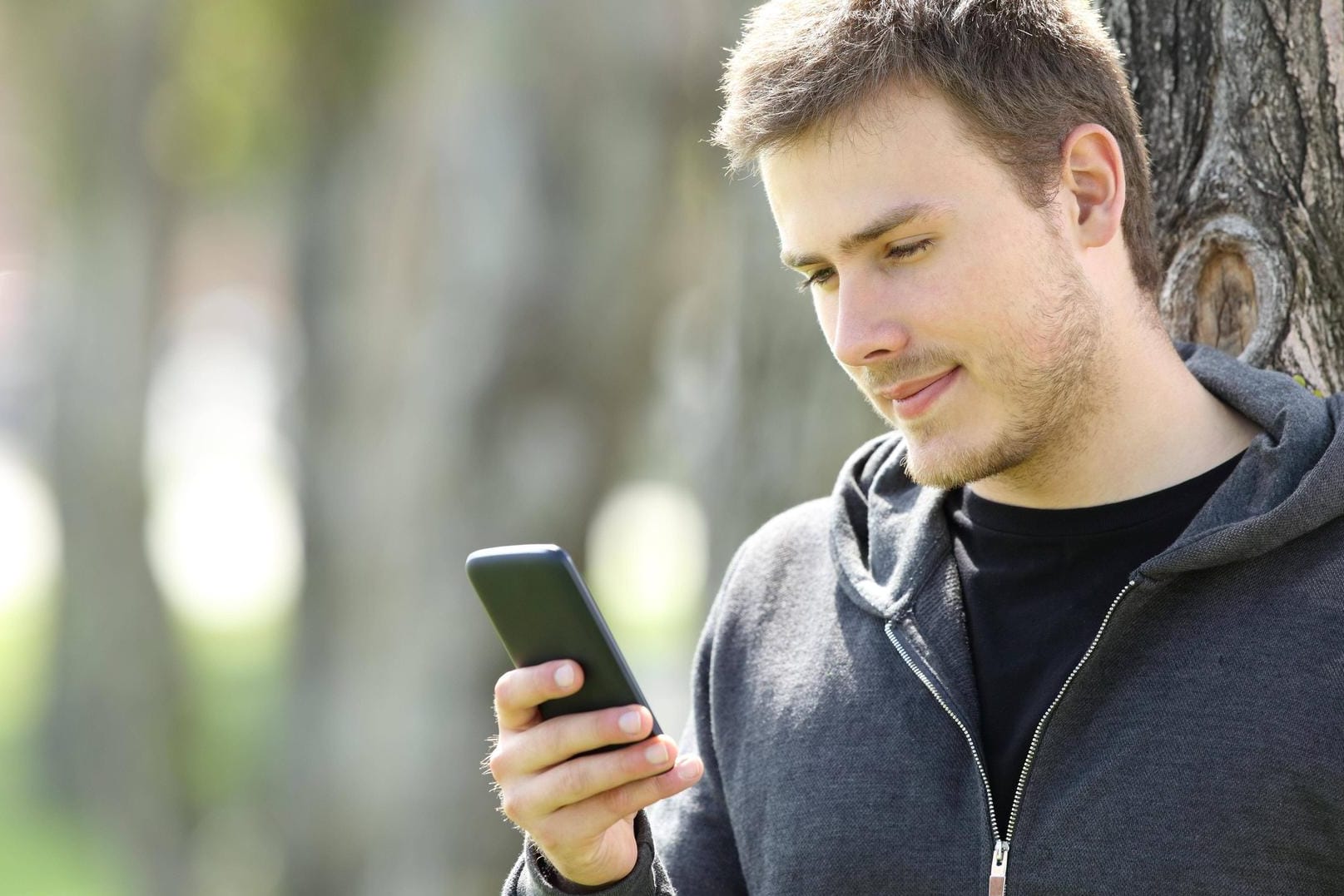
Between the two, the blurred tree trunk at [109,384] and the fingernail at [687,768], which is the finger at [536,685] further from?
the blurred tree trunk at [109,384]

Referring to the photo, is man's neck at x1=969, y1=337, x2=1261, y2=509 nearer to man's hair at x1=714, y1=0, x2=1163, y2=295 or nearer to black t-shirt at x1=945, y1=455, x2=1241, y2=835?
black t-shirt at x1=945, y1=455, x2=1241, y2=835

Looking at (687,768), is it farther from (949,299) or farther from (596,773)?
(949,299)

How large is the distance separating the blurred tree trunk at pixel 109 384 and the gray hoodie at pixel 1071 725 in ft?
34.7

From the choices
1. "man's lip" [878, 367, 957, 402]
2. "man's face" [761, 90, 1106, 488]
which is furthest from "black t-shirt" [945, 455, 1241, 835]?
"man's lip" [878, 367, 957, 402]

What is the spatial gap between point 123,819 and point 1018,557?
1201cm

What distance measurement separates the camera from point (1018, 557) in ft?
8.05

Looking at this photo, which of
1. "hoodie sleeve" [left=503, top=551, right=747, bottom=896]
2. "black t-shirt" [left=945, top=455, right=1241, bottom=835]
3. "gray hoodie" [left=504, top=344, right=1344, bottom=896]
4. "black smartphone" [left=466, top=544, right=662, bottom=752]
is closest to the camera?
"gray hoodie" [left=504, top=344, right=1344, bottom=896]

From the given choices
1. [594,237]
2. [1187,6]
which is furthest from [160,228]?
[1187,6]

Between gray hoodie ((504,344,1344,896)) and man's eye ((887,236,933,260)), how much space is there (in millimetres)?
388

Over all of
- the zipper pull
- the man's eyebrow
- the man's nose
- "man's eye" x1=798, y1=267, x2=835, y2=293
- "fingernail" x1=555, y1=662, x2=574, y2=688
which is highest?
the man's eyebrow

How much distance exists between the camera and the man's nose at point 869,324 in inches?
94.0

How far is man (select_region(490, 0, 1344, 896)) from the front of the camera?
2148 millimetres

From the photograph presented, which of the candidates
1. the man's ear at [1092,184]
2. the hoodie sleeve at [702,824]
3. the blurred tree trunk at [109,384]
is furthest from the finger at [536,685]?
the blurred tree trunk at [109,384]

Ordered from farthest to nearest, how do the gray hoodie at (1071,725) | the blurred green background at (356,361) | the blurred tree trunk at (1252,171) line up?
1. the blurred green background at (356,361)
2. the blurred tree trunk at (1252,171)
3. the gray hoodie at (1071,725)
